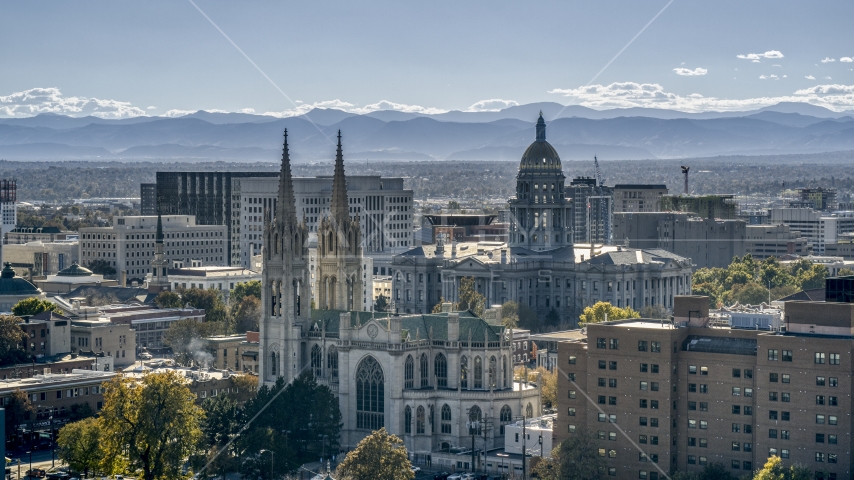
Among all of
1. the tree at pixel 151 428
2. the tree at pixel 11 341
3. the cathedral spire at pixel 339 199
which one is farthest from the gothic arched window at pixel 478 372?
the tree at pixel 11 341

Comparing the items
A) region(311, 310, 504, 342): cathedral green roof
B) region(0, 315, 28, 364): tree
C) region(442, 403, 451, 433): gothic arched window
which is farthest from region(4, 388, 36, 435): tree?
region(442, 403, 451, 433): gothic arched window

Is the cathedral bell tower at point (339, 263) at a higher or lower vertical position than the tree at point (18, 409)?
higher

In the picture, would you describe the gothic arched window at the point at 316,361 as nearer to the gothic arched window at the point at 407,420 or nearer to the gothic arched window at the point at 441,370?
the gothic arched window at the point at 407,420

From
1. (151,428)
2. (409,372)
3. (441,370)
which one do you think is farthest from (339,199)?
(151,428)

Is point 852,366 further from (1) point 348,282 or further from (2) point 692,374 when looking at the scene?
(1) point 348,282

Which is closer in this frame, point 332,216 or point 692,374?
point 692,374

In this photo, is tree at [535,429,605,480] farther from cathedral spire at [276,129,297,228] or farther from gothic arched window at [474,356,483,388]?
cathedral spire at [276,129,297,228]

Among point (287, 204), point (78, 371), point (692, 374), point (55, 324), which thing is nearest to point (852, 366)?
point (692, 374)

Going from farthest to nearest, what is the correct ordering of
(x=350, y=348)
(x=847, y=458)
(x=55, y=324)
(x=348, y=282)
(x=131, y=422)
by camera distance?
1. (x=55, y=324)
2. (x=348, y=282)
3. (x=350, y=348)
4. (x=131, y=422)
5. (x=847, y=458)
